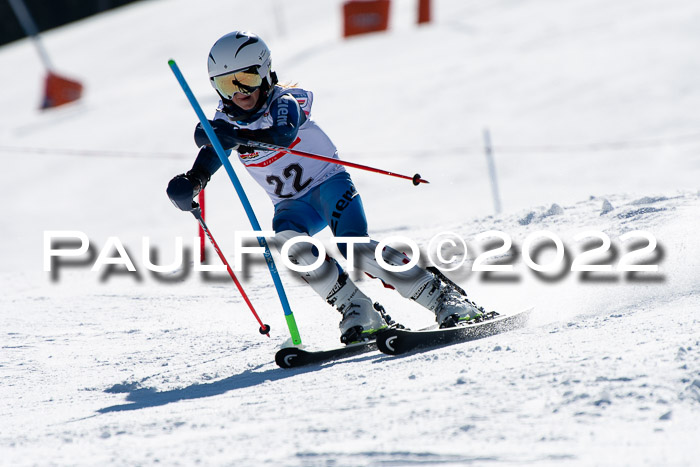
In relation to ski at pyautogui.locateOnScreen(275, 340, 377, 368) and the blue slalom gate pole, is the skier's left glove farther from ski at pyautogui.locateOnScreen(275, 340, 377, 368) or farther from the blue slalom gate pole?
ski at pyautogui.locateOnScreen(275, 340, 377, 368)

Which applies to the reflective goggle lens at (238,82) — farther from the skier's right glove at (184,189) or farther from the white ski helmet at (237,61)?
the skier's right glove at (184,189)

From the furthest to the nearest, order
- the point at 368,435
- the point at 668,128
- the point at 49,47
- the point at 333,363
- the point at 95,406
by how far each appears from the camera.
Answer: the point at 49,47 → the point at 668,128 → the point at 333,363 → the point at 95,406 → the point at 368,435

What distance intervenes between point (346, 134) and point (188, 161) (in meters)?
2.47

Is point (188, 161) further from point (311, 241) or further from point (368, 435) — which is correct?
point (368, 435)

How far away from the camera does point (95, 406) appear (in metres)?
3.83

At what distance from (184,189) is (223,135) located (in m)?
0.32

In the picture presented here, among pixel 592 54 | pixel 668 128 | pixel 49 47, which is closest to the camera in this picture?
pixel 668 128

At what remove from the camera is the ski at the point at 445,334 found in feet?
13.2

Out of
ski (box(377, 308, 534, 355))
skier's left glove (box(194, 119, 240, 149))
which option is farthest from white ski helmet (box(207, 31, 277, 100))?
ski (box(377, 308, 534, 355))

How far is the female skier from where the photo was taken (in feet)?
14.1

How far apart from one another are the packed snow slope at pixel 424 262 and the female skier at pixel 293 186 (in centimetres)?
35

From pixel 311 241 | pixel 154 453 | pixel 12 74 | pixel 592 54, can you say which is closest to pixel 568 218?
pixel 311 241

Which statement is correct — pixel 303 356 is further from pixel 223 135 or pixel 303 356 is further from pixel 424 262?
pixel 424 262

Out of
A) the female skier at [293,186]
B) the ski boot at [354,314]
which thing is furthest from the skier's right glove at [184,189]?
the ski boot at [354,314]
